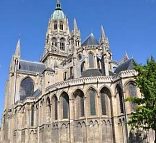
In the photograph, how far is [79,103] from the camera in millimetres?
33750

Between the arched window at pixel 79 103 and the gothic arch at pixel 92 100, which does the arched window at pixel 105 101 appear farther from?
the arched window at pixel 79 103

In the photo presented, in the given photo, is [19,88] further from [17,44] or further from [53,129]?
[53,129]

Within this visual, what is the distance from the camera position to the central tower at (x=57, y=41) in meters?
56.8

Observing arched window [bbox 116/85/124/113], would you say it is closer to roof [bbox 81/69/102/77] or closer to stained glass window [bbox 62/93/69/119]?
roof [bbox 81/69/102/77]

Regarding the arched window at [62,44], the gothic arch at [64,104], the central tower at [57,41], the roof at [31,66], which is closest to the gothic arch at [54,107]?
the gothic arch at [64,104]

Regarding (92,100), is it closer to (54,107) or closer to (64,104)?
(64,104)

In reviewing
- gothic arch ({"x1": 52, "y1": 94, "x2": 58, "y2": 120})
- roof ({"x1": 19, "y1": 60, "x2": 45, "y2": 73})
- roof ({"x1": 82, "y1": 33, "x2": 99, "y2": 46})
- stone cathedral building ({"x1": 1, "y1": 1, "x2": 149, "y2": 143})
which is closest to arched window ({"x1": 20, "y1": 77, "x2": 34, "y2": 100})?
roof ({"x1": 19, "y1": 60, "x2": 45, "y2": 73})

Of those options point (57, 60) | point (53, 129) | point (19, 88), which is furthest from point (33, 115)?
point (57, 60)

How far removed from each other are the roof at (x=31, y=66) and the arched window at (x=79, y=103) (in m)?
24.9

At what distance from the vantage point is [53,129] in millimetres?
34156

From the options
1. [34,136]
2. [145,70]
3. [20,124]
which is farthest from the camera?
[20,124]

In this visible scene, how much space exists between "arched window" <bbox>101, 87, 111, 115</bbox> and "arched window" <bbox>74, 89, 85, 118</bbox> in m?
2.57

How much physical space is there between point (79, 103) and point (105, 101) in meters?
3.36

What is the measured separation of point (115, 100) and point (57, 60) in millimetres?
26452
